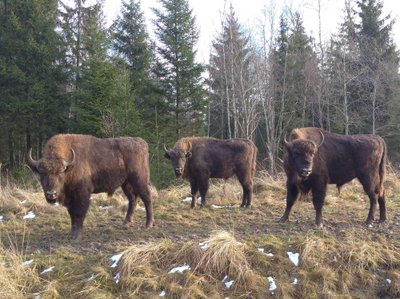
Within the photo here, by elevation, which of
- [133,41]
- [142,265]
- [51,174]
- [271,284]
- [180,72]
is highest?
[133,41]

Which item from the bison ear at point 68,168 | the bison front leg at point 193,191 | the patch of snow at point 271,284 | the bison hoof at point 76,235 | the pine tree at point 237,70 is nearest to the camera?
the patch of snow at point 271,284

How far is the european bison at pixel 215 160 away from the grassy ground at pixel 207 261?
9.94 feet

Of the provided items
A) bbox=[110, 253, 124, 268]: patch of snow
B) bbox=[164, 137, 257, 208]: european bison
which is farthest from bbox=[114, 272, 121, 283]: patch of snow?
bbox=[164, 137, 257, 208]: european bison

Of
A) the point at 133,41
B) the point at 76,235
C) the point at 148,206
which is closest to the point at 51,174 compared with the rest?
the point at 76,235

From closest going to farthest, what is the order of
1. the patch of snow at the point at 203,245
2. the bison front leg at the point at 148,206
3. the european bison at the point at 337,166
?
1. the patch of snow at the point at 203,245
2. the european bison at the point at 337,166
3. the bison front leg at the point at 148,206

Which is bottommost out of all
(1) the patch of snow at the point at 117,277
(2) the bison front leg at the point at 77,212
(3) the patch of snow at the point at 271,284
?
(3) the patch of snow at the point at 271,284

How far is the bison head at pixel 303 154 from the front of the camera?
26.8ft

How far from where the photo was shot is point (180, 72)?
26844 mm

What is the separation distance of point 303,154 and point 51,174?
4.76 meters

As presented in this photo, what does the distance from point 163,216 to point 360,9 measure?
3012cm

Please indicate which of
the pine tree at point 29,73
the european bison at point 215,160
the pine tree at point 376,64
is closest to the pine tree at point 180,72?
the pine tree at point 29,73

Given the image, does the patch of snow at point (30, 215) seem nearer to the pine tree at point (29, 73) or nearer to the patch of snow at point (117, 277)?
the patch of snow at point (117, 277)

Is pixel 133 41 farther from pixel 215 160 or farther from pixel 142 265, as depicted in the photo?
pixel 142 265

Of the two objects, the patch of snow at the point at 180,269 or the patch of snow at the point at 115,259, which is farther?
the patch of snow at the point at 115,259
